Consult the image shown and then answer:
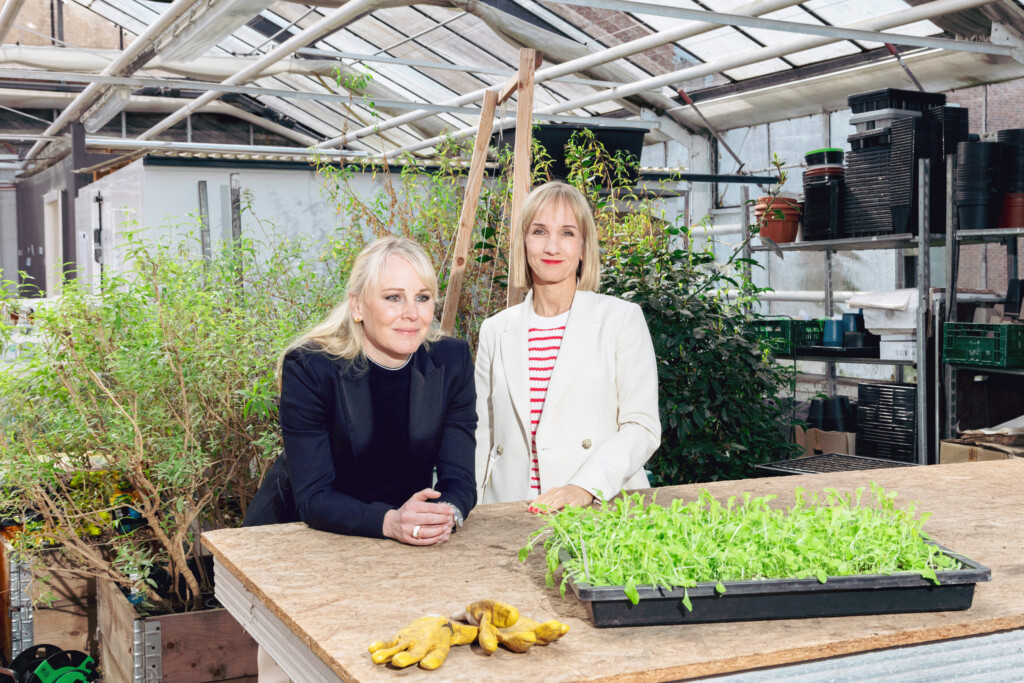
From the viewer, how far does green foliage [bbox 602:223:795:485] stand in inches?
166

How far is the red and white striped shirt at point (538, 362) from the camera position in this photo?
2.48 meters

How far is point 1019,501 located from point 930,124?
356cm

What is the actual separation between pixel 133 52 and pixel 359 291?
642cm

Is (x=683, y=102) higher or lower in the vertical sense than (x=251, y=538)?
higher

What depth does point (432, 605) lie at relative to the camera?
143 cm

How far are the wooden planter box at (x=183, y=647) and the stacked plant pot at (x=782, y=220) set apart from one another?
3940 millimetres

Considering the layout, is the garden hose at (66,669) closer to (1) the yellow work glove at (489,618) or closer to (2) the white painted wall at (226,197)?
(1) the yellow work glove at (489,618)

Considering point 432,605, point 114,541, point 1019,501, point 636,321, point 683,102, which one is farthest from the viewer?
point 683,102

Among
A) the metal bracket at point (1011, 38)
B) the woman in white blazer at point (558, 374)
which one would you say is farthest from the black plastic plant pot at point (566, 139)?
the metal bracket at point (1011, 38)

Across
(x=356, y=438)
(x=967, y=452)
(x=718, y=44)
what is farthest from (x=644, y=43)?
(x=356, y=438)

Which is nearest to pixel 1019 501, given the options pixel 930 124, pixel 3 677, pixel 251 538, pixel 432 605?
pixel 432 605

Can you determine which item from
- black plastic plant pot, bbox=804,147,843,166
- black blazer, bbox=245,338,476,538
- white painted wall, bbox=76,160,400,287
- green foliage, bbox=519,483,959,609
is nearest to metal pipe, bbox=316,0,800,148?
white painted wall, bbox=76,160,400,287

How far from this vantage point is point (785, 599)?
1.34m

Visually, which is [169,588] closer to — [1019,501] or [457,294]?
[457,294]
